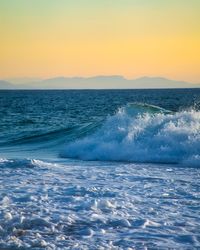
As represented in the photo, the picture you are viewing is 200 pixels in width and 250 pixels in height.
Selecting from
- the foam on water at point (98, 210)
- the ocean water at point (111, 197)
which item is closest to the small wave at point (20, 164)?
the ocean water at point (111, 197)

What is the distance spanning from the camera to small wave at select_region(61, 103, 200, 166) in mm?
13531

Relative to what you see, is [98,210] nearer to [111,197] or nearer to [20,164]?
[111,197]

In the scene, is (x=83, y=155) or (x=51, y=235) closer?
(x=51, y=235)

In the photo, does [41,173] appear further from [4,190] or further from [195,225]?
[195,225]

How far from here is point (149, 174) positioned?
10.1m

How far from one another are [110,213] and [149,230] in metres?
0.91

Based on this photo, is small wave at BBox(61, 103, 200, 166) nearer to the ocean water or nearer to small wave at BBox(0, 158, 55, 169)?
the ocean water

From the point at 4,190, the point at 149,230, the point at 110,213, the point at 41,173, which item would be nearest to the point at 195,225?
the point at 149,230

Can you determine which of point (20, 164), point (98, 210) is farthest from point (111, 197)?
point (20, 164)

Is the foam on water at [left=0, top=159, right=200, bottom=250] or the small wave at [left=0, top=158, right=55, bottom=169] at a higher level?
the foam on water at [left=0, top=159, right=200, bottom=250]

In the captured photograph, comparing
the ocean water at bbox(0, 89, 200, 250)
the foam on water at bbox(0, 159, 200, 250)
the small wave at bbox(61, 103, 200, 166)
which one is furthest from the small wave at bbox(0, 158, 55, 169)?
the small wave at bbox(61, 103, 200, 166)

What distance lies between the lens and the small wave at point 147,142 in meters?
13.5

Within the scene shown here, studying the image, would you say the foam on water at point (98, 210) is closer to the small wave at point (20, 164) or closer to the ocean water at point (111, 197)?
the ocean water at point (111, 197)

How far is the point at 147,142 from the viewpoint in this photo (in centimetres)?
1509
